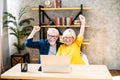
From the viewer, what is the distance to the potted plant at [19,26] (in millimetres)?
4654

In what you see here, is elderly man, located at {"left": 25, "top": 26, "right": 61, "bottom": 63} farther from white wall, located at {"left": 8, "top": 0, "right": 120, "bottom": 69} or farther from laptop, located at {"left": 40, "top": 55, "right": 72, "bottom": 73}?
white wall, located at {"left": 8, "top": 0, "right": 120, "bottom": 69}

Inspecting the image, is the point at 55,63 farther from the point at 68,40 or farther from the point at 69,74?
the point at 68,40

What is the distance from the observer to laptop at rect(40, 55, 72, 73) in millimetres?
2146

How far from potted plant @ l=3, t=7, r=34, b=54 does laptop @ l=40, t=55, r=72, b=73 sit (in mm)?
2555

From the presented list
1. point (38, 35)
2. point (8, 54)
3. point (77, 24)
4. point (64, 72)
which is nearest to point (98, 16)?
point (77, 24)

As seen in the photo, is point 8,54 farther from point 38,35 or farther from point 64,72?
point 64,72

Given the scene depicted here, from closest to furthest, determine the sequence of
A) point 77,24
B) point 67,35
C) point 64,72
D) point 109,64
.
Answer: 1. point 64,72
2. point 67,35
3. point 77,24
4. point 109,64

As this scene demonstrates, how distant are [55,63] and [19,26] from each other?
300 centimetres

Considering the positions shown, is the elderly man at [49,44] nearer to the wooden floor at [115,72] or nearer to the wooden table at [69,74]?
the wooden table at [69,74]

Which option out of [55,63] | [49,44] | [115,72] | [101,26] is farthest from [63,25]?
[55,63]

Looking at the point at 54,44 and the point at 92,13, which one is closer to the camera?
the point at 54,44

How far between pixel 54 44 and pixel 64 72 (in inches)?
32.5

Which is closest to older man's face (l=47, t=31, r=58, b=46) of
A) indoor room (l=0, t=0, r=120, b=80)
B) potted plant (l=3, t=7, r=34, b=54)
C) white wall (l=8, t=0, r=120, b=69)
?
indoor room (l=0, t=0, r=120, b=80)

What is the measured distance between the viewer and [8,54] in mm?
4977
